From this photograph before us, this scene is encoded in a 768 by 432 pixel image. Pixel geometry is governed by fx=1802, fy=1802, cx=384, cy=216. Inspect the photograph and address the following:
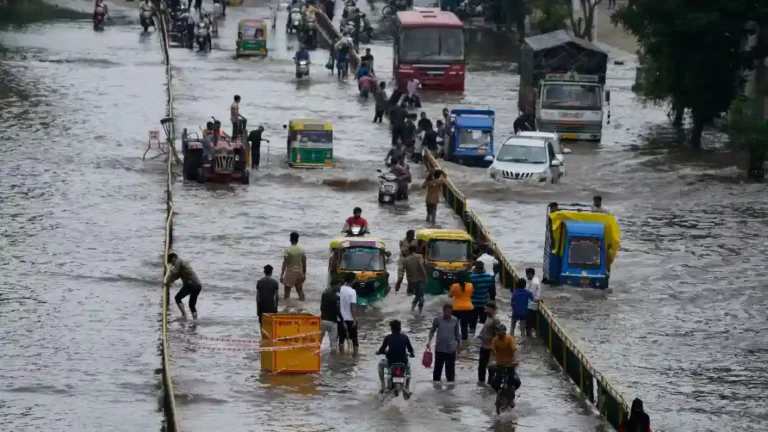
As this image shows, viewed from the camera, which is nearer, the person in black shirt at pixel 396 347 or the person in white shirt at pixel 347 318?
the person in black shirt at pixel 396 347

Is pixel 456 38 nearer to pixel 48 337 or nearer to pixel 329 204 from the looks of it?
pixel 329 204

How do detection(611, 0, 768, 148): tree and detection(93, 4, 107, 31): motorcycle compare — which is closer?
detection(611, 0, 768, 148): tree

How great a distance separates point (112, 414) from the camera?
25.6 m

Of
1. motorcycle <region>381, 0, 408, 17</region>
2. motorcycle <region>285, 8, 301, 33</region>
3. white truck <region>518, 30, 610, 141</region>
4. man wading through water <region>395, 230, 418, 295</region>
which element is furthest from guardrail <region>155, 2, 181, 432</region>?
motorcycle <region>381, 0, 408, 17</region>

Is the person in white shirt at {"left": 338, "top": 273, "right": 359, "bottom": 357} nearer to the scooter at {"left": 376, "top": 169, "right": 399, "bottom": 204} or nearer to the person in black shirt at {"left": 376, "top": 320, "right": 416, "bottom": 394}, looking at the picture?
the person in black shirt at {"left": 376, "top": 320, "right": 416, "bottom": 394}

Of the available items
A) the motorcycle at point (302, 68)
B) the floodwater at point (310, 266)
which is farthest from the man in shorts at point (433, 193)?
the motorcycle at point (302, 68)

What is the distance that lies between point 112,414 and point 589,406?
6807 mm

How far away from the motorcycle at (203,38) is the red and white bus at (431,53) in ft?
41.3

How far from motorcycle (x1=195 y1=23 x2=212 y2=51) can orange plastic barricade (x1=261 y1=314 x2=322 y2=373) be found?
162 feet

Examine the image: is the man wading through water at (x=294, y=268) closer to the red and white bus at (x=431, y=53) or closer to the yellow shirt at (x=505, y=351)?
the yellow shirt at (x=505, y=351)

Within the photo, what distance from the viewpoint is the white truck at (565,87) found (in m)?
54.8

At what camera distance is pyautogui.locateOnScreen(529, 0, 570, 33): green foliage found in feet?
252

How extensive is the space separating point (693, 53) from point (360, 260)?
25818mm

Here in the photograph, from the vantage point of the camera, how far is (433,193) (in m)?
39.6
